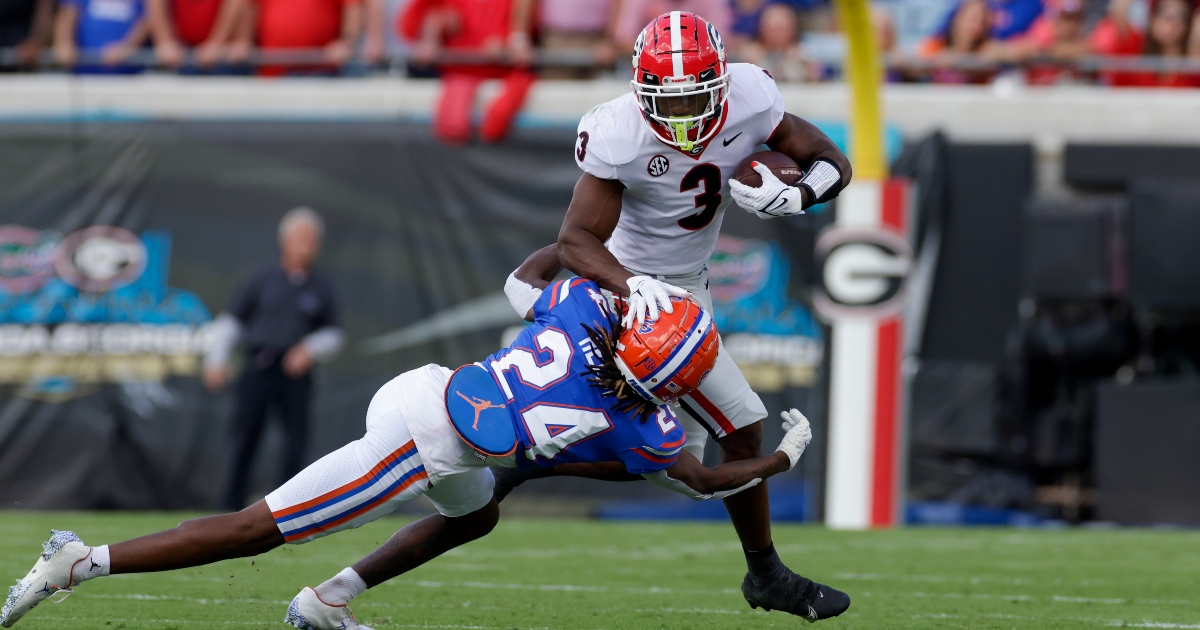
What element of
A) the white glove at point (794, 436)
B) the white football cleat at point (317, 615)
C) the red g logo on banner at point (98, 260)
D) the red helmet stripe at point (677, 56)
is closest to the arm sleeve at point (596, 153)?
the red helmet stripe at point (677, 56)

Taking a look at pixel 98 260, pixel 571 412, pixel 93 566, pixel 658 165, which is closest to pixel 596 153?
pixel 658 165

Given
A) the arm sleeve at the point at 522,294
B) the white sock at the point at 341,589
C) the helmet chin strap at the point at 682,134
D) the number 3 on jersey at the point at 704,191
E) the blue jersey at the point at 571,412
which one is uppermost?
the helmet chin strap at the point at 682,134

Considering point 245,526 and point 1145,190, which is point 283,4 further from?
point 245,526

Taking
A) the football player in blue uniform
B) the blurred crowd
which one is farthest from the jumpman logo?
the blurred crowd

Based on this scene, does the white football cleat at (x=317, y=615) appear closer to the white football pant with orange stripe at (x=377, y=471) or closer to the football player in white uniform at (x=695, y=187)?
Answer: the white football pant with orange stripe at (x=377, y=471)

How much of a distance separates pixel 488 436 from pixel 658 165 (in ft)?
3.46

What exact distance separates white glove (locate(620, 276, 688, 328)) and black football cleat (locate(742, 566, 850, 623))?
3.43 feet

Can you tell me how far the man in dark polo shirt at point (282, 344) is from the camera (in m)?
8.86

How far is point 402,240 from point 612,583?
15.4ft

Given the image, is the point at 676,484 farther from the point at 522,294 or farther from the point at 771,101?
the point at 771,101

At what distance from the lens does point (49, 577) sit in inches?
140

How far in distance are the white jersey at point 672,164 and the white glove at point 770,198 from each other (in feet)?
0.89

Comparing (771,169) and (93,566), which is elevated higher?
(771,169)

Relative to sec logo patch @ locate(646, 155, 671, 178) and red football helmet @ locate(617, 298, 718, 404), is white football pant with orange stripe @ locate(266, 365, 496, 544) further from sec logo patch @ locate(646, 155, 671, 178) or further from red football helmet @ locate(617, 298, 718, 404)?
sec logo patch @ locate(646, 155, 671, 178)
